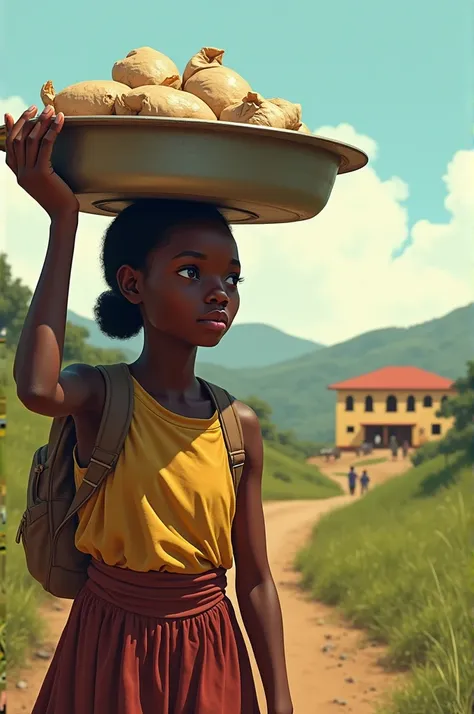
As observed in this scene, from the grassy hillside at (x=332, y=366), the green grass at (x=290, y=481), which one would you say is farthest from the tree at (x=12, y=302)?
the grassy hillside at (x=332, y=366)

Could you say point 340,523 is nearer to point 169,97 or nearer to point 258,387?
point 169,97

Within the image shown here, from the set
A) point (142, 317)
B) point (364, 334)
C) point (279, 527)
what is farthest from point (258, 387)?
point (142, 317)

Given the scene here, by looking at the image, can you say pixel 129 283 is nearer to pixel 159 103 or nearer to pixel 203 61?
pixel 159 103

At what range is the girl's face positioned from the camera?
8.91 feet

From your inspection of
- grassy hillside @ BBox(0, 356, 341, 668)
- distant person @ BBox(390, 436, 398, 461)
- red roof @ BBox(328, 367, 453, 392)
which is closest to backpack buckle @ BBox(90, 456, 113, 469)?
grassy hillside @ BBox(0, 356, 341, 668)

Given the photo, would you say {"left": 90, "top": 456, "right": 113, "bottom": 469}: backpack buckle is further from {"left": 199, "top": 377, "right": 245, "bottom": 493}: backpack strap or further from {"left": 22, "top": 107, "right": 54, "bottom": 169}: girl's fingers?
{"left": 22, "top": 107, "right": 54, "bottom": 169}: girl's fingers

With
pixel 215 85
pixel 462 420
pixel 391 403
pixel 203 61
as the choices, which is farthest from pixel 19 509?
pixel 391 403

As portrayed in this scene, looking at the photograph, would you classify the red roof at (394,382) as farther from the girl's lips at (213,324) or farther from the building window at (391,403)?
the girl's lips at (213,324)

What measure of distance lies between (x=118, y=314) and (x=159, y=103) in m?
0.67

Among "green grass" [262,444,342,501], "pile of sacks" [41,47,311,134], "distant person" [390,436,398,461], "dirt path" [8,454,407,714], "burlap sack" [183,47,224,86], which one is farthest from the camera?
"distant person" [390,436,398,461]

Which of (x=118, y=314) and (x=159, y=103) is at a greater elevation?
(x=159, y=103)

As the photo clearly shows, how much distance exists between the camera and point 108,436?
267 cm

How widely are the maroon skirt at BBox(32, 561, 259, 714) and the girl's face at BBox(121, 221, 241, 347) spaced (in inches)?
25.2

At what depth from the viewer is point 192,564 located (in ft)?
8.91
